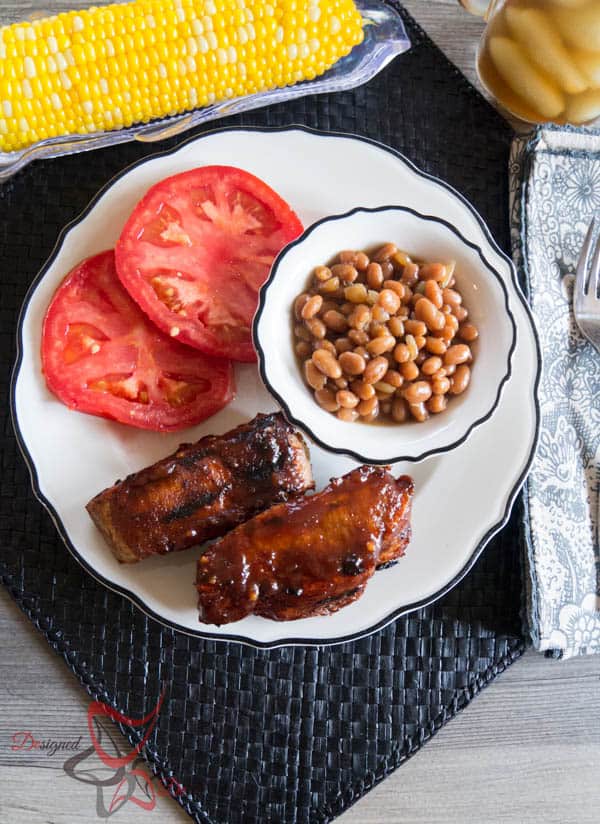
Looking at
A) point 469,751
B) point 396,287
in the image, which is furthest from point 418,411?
point 469,751

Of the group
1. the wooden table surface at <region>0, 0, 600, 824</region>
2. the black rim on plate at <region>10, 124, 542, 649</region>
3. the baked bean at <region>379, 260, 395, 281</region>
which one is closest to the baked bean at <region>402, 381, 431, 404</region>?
the baked bean at <region>379, 260, 395, 281</region>

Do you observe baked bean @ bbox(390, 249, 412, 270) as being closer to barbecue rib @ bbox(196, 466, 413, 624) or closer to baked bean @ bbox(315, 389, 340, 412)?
baked bean @ bbox(315, 389, 340, 412)

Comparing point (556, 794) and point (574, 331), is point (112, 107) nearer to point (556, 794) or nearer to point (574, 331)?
point (574, 331)

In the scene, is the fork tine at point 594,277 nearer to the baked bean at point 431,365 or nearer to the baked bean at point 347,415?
the baked bean at point 431,365

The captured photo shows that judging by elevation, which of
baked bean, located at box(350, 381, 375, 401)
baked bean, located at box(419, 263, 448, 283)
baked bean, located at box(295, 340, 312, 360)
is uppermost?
baked bean, located at box(419, 263, 448, 283)

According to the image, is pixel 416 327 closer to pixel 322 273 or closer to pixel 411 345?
pixel 411 345

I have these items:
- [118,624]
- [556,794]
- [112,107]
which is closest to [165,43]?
[112,107]
